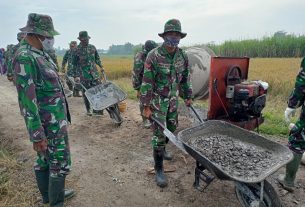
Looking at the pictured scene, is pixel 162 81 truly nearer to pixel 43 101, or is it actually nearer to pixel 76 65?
pixel 43 101

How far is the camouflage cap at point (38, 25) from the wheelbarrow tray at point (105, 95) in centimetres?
337

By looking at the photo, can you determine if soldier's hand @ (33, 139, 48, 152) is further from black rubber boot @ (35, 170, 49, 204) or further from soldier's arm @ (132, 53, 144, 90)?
soldier's arm @ (132, 53, 144, 90)

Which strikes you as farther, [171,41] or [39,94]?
[171,41]

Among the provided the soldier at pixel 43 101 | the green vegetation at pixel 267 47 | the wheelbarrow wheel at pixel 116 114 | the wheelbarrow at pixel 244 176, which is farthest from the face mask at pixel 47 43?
the green vegetation at pixel 267 47

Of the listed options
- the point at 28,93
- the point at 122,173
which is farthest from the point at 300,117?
the point at 28,93

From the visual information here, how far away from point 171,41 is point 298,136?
1.88 metres

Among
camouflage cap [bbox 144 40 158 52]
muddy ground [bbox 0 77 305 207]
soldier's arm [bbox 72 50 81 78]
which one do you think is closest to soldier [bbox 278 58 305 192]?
muddy ground [bbox 0 77 305 207]

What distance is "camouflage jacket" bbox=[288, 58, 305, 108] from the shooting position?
3326 mm

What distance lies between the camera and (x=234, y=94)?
14.7 feet

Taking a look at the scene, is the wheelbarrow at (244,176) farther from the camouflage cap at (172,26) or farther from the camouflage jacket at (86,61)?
the camouflage jacket at (86,61)

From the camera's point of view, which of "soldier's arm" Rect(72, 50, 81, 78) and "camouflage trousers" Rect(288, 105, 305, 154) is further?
"soldier's arm" Rect(72, 50, 81, 78)

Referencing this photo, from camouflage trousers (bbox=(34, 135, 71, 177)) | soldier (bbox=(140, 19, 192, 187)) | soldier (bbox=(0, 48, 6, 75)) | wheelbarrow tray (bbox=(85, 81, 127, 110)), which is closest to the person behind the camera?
camouflage trousers (bbox=(34, 135, 71, 177))

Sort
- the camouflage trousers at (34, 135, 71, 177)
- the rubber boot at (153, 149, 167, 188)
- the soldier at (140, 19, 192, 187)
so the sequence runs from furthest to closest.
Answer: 1. the rubber boot at (153, 149, 167, 188)
2. the soldier at (140, 19, 192, 187)
3. the camouflage trousers at (34, 135, 71, 177)

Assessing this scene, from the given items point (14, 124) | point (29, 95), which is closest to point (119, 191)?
point (29, 95)
